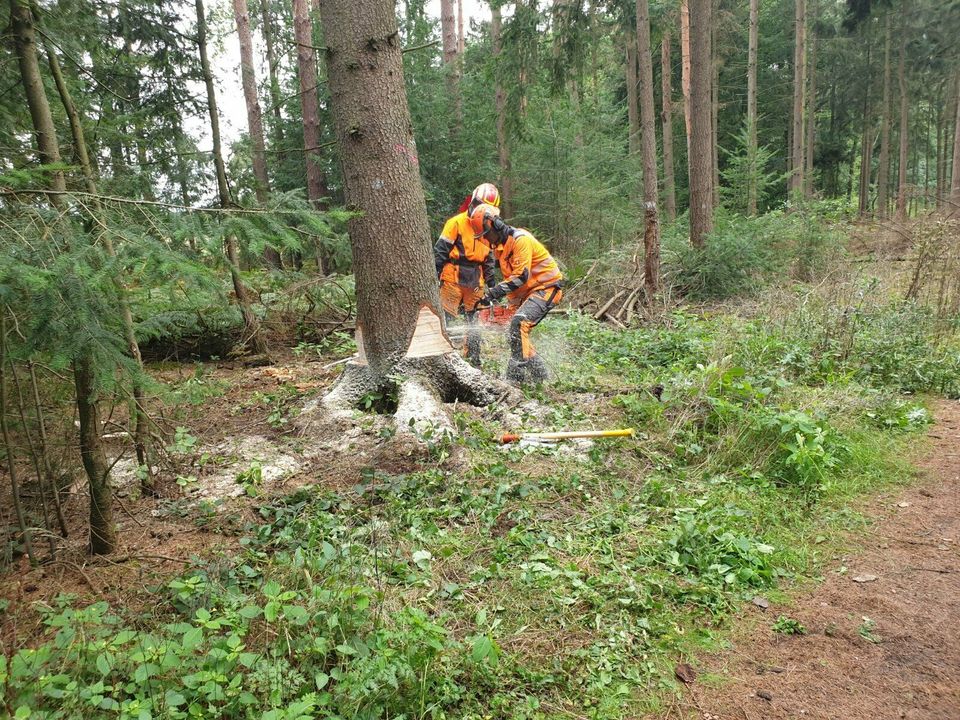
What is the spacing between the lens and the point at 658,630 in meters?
2.91

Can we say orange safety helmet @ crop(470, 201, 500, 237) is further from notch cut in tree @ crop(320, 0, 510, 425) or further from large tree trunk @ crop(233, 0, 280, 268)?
A: large tree trunk @ crop(233, 0, 280, 268)

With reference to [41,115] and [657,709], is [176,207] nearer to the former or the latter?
[41,115]

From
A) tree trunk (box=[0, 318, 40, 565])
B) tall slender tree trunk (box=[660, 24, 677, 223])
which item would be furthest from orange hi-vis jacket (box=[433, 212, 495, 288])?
tall slender tree trunk (box=[660, 24, 677, 223])

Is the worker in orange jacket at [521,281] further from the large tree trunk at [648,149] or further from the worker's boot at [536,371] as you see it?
the large tree trunk at [648,149]

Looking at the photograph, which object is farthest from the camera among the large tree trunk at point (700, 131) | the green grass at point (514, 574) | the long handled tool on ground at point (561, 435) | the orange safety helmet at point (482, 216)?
the large tree trunk at point (700, 131)

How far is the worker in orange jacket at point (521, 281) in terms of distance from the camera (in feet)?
21.3

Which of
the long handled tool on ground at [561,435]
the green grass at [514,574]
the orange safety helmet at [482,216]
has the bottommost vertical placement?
the green grass at [514,574]

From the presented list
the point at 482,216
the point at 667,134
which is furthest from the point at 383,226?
the point at 667,134

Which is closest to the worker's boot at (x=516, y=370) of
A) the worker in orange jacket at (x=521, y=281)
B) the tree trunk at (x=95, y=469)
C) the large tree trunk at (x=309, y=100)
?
the worker in orange jacket at (x=521, y=281)

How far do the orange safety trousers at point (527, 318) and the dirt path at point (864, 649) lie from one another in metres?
3.62

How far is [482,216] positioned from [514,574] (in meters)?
4.21

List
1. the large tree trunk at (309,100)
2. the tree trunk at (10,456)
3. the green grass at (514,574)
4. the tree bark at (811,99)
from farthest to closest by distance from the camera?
the tree bark at (811,99) < the large tree trunk at (309,100) < the tree trunk at (10,456) < the green grass at (514,574)

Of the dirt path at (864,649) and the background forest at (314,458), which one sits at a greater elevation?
the background forest at (314,458)

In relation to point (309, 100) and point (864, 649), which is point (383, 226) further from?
point (309, 100)
